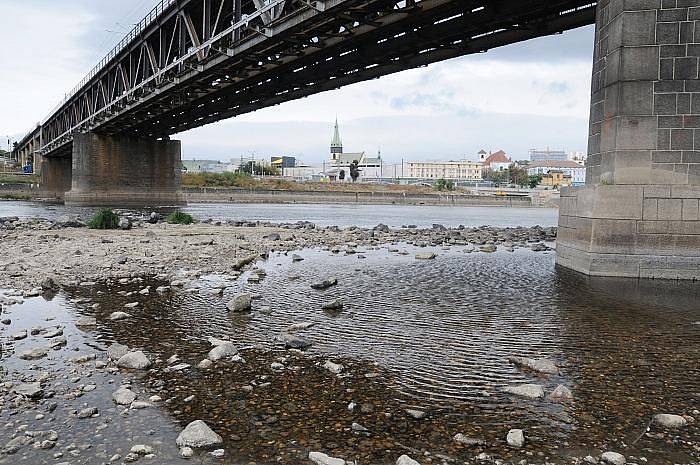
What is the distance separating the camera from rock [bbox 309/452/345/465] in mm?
4062

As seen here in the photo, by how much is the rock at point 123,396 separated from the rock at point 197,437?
933 millimetres

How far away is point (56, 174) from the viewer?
106125 mm

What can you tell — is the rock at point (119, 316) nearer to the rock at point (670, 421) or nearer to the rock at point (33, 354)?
the rock at point (33, 354)

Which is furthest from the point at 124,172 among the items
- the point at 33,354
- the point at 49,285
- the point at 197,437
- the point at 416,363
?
the point at 197,437

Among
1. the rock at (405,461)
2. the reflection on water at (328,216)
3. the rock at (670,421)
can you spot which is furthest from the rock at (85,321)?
the reflection on water at (328,216)

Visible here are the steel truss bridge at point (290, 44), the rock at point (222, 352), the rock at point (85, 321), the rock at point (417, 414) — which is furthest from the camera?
the steel truss bridge at point (290, 44)

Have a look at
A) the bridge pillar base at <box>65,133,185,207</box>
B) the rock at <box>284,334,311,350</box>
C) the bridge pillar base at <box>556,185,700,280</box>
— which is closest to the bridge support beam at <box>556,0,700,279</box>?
the bridge pillar base at <box>556,185,700,280</box>

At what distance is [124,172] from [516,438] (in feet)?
249

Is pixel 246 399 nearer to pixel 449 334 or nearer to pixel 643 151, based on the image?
pixel 449 334

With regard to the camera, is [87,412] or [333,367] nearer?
[87,412]

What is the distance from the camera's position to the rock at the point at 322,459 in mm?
4062

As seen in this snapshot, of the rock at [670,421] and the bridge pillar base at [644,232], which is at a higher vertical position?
the bridge pillar base at [644,232]

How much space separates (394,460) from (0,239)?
20105 mm

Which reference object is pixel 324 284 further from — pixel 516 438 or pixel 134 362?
pixel 516 438
